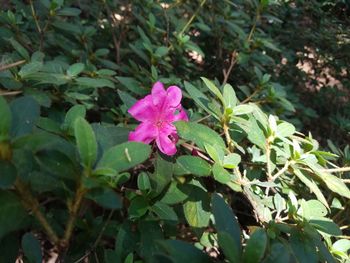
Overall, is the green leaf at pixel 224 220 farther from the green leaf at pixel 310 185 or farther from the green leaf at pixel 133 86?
the green leaf at pixel 133 86

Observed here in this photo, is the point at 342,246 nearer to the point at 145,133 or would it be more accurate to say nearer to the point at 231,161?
the point at 231,161

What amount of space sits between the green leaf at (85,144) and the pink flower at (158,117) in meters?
0.26

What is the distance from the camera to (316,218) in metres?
1.01

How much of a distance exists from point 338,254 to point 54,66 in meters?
1.04

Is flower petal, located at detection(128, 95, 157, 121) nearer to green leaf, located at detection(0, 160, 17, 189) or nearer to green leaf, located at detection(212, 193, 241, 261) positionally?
green leaf, located at detection(212, 193, 241, 261)

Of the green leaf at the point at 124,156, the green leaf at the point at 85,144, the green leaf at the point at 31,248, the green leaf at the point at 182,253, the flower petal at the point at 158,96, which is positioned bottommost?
the green leaf at the point at 31,248

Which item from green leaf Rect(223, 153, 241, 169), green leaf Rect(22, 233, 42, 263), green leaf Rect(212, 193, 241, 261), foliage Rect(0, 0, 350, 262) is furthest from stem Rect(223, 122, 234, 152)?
green leaf Rect(22, 233, 42, 263)

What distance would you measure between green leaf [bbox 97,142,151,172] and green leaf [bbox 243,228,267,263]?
235 millimetres

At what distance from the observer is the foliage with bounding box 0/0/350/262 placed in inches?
26.1

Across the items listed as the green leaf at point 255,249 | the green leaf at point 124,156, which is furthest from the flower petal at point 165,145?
the green leaf at point 255,249

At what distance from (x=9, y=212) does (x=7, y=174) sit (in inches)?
3.7

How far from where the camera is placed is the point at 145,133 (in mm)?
937

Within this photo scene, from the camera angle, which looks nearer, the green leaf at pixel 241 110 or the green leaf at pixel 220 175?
the green leaf at pixel 220 175

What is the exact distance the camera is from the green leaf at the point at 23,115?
26.8 inches
